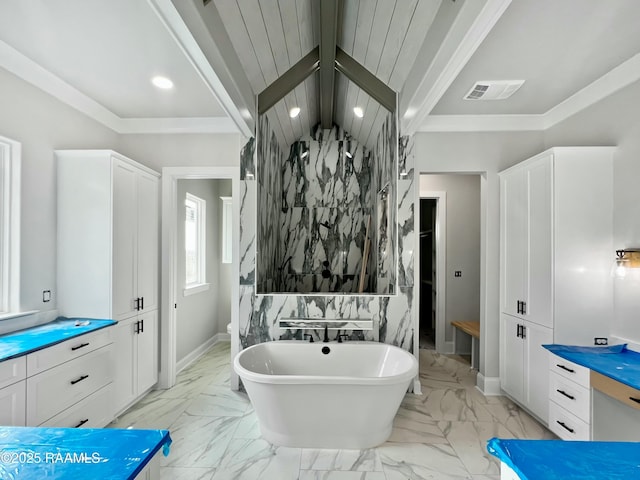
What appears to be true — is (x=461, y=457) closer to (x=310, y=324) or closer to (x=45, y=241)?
(x=310, y=324)

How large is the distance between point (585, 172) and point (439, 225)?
2008 mm

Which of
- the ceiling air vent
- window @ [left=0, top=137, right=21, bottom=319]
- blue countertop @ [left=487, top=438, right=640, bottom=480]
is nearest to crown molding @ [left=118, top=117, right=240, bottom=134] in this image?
window @ [left=0, top=137, right=21, bottom=319]

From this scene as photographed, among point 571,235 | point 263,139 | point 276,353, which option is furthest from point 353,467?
point 263,139

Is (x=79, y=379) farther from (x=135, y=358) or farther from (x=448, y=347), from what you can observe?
(x=448, y=347)

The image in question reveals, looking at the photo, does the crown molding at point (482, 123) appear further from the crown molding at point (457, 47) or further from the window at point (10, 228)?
the window at point (10, 228)

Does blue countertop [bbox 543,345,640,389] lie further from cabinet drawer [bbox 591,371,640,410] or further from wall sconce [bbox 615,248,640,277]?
wall sconce [bbox 615,248,640,277]

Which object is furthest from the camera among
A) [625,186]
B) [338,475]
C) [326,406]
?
[625,186]

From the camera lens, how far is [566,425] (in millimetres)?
2223

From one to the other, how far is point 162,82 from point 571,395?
3.67m

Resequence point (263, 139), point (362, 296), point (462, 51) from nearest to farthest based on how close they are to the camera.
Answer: point (462, 51) < point (362, 296) < point (263, 139)

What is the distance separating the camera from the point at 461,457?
2.21m

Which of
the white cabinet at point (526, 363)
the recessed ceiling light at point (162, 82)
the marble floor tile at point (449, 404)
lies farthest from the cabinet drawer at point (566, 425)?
the recessed ceiling light at point (162, 82)

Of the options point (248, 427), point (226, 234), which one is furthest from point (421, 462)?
point (226, 234)

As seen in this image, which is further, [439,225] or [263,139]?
[439,225]
